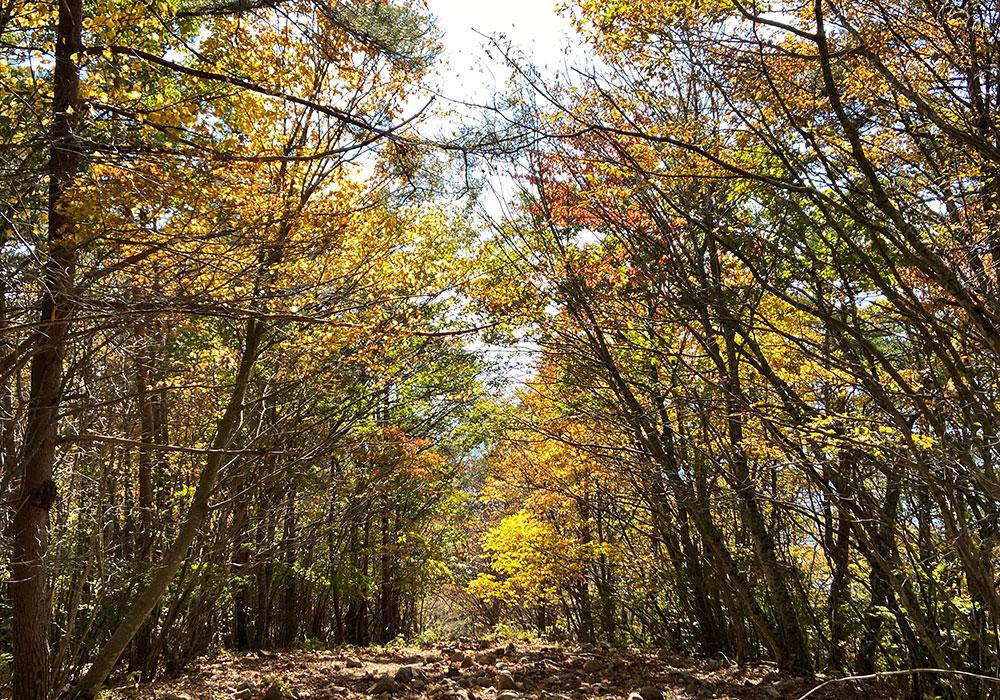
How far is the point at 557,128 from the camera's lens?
4953 millimetres

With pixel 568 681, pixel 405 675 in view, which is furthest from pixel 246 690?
pixel 568 681

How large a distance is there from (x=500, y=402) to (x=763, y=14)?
8625 millimetres

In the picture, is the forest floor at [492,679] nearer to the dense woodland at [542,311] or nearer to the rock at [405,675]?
the rock at [405,675]

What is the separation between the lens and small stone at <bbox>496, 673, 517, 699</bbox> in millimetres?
6843

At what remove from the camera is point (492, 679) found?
7.31 m

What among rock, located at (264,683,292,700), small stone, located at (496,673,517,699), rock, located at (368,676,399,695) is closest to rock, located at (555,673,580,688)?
small stone, located at (496,673,517,699)

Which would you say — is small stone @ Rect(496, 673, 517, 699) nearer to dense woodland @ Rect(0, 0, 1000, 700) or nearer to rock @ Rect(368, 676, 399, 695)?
rock @ Rect(368, 676, 399, 695)

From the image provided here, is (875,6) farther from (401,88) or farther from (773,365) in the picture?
(773,365)

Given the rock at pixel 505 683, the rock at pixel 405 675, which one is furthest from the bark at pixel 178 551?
the rock at pixel 505 683

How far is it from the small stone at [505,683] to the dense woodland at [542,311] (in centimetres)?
246

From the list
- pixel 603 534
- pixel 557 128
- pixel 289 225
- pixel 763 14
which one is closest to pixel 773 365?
pixel 557 128

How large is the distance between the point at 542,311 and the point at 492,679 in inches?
158

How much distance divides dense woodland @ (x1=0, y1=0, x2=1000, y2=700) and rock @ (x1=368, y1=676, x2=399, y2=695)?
2.21 metres

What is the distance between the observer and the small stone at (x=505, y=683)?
6843 mm
